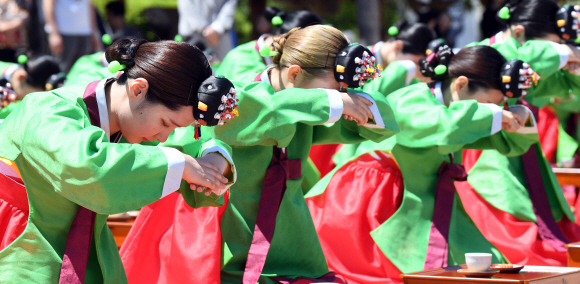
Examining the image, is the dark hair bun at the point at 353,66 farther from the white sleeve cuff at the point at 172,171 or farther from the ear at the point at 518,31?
the ear at the point at 518,31

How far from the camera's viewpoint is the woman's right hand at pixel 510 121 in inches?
113

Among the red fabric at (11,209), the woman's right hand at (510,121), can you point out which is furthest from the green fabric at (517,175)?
the red fabric at (11,209)

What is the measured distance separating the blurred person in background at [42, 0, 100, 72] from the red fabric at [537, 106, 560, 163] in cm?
339

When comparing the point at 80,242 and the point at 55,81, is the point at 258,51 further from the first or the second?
the point at 80,242

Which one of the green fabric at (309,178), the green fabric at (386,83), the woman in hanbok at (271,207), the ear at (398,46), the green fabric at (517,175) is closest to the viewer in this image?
the woman in hanbok at (271,207)

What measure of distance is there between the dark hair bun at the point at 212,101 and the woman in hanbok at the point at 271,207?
40cm

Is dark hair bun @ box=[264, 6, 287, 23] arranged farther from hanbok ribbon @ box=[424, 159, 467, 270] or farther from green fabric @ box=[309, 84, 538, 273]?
hanbok ribbon @ box=[424, 159, 467, 270]

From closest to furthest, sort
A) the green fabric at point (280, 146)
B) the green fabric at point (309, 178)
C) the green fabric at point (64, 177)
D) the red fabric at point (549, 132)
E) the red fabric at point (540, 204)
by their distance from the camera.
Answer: the green fabric at point (64, 177) → the green fabric at point (280, 146) → the red fabric at point (540, 204) → the green fabric at point (309, 178) → the red fabric at point (549, 132)

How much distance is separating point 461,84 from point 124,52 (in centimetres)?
159

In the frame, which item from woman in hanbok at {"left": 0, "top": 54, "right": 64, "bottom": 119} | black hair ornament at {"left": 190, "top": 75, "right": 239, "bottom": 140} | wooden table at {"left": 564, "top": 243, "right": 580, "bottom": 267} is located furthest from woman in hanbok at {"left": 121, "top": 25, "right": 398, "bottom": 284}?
woman in hanbok at {"left": 0, "top": 54, "right": 64, "bottom": 119}

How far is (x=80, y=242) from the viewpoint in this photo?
1887 mm

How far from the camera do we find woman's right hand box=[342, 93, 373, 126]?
237 cm

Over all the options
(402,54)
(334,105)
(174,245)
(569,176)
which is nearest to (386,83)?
(402,54)

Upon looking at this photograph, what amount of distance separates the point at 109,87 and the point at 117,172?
1.23 feet
